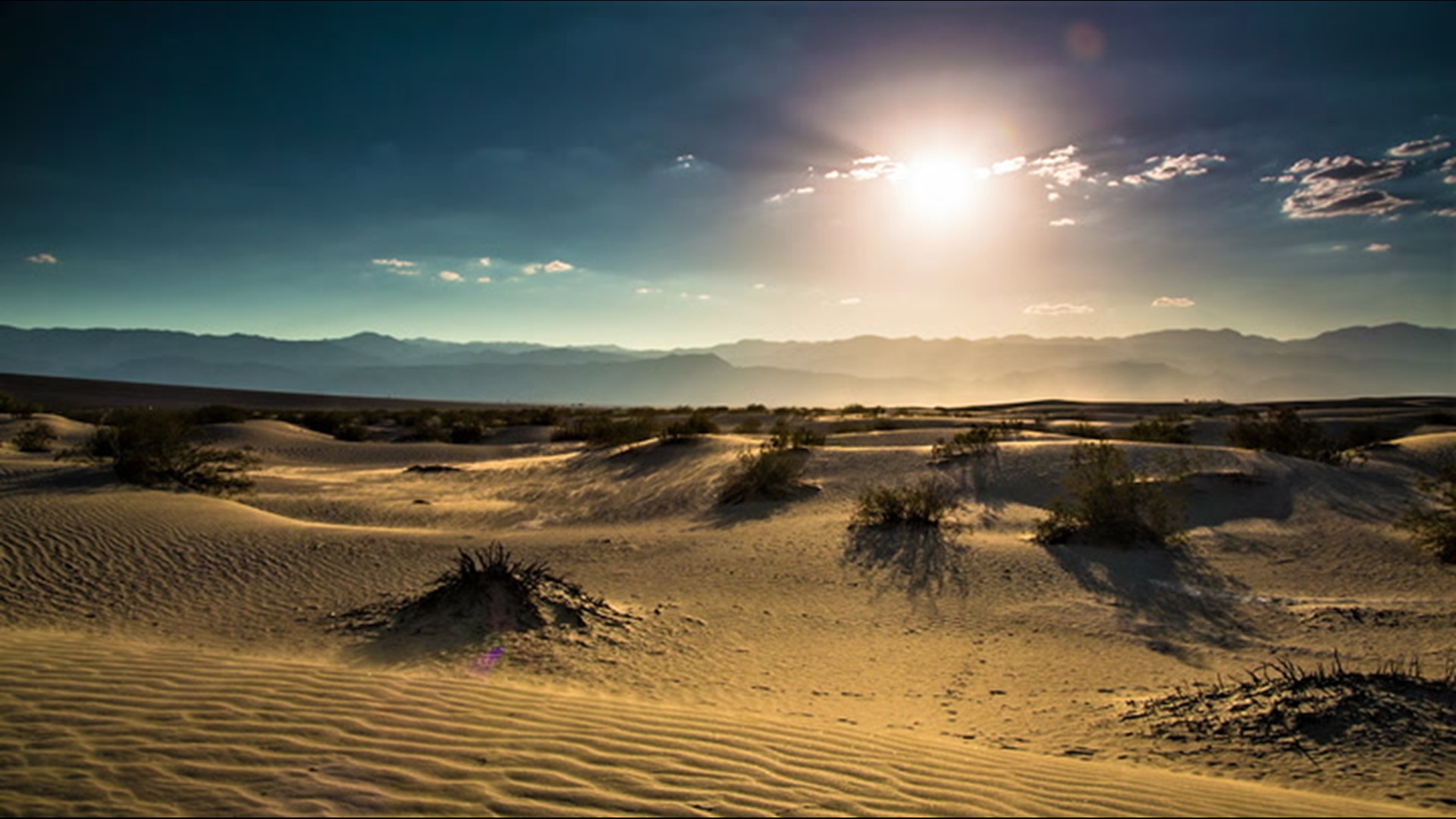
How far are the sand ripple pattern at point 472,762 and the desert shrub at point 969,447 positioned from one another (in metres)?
10.4

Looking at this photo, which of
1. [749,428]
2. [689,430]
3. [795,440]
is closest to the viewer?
[795,440]

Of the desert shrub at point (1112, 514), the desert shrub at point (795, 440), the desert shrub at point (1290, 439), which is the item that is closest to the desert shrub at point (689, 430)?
the desert shrub at point (795, 440)

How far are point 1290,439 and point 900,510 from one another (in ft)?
32.5

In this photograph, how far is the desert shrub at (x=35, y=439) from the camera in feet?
51.1

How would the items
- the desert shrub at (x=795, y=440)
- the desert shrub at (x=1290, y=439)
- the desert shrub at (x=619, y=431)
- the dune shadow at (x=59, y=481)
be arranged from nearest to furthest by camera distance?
the dune shadow at (x=59, y=481) → the desert shrub at (x=1290, y=439) → the desert shrub at (x=795, y=440) → the desert shrub at (x=619, y=431)

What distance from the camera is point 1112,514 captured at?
28.3ft

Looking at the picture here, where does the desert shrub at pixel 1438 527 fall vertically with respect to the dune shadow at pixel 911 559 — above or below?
above

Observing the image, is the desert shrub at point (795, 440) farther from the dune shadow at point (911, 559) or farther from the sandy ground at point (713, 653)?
the dune shadow at point (911, 559)

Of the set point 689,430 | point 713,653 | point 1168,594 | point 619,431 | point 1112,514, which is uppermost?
point 689,430

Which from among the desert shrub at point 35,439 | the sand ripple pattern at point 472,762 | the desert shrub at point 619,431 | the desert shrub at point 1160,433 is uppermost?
the desert shrub at point 1160,433

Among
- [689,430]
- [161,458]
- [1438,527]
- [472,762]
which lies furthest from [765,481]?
[161,458]

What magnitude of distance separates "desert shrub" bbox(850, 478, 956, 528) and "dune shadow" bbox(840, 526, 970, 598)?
0.11m

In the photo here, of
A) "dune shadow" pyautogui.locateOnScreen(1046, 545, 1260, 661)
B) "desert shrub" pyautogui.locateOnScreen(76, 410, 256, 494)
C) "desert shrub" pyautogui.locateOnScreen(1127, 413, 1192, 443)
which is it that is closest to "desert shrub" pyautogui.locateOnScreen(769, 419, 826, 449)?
"dune shadow" pyautogui.locateOnScreen(1046, 545, 1260, 661)

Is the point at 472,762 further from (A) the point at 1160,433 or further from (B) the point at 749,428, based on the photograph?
(B) the point at 749,428
